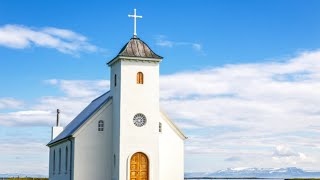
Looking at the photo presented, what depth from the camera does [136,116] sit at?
40781mm

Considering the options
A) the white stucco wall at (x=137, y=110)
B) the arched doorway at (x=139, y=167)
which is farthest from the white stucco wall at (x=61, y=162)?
the white stucco wall at (x=137, y=110)

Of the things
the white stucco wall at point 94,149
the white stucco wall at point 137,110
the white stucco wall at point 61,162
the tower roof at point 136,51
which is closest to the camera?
the white stucco wall at point 137,110

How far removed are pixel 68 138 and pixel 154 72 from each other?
336 inches

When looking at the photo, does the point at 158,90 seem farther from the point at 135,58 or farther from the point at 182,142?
the point at 182,142

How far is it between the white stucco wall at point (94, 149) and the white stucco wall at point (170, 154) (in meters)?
4.31

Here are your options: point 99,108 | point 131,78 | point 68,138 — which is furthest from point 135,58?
point 68,138

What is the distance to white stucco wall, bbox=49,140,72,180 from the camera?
44.3 m

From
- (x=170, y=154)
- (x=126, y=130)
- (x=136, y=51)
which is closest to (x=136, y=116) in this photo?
(x=126, y=130)

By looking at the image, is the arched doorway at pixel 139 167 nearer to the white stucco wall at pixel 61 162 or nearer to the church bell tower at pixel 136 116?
the church bell tower at pixel 136 116

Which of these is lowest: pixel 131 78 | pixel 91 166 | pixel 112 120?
pixel 91 166

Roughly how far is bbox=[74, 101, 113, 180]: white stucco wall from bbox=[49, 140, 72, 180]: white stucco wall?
64.3 inches

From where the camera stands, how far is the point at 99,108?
4200cm

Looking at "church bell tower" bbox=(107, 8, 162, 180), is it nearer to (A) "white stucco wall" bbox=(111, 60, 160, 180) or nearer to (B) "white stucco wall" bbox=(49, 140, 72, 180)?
(A) "white stucco wall" bbox=(111, 60, 160, 180)

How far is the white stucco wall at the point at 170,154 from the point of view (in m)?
43.9
